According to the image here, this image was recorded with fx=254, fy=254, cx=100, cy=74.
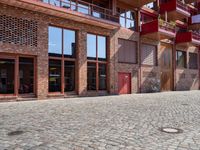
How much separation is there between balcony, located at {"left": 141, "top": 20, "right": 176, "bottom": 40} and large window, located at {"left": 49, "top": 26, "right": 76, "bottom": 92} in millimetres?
8781

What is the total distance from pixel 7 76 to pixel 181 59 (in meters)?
24.0

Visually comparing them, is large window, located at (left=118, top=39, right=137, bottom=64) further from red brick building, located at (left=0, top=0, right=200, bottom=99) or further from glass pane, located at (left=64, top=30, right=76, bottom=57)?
glass pane, located at (left=64, top=30, right=76, bottom=57)

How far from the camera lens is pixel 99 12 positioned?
21500 mm

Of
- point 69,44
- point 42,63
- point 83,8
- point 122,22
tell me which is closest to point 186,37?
point 122,22

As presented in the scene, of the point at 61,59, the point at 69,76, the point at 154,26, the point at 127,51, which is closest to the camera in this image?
the point at 61,59

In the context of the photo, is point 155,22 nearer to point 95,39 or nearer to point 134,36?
point 134,36

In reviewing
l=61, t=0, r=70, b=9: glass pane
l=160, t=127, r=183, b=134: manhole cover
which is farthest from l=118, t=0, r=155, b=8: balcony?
l=160, t=127, r=183, b=134: manhole cover

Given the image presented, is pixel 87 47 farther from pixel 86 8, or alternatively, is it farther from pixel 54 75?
pixel 54 75

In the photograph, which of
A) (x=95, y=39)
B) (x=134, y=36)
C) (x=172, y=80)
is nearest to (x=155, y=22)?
(x=134, y=36)

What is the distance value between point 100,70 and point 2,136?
606 inches

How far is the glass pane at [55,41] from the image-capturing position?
18109 mm

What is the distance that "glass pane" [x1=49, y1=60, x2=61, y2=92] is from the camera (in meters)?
18.0

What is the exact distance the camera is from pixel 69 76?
63.2 ft

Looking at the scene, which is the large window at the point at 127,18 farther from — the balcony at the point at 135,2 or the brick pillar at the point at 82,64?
the brick pillar at the point at 82,64
